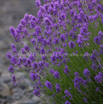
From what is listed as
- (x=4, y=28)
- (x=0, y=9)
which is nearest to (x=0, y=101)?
(x=4, y=28)

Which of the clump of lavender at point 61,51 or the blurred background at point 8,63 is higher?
the blurred background at point 8,63

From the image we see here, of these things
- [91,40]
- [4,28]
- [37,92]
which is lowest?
[37,92]

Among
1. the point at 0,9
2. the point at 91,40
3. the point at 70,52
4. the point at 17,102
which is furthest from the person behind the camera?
the point at 0,9

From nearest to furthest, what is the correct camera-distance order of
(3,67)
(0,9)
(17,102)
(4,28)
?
1. (17,102)
2. (3,67)
3. (4,28)
4. (0,9)

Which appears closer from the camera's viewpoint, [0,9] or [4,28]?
[4,28]

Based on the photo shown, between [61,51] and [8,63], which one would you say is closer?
[61,51]

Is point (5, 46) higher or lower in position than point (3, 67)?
higher

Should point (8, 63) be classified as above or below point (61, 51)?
above

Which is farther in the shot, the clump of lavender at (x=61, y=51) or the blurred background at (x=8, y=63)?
the blurred background at (x=8, y=63)

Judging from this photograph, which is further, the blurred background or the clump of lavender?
the blurred background

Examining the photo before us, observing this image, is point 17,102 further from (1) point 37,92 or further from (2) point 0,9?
(2) point 0,9

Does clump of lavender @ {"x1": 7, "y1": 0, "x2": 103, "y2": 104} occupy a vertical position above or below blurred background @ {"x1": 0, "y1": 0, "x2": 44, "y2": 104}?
below
